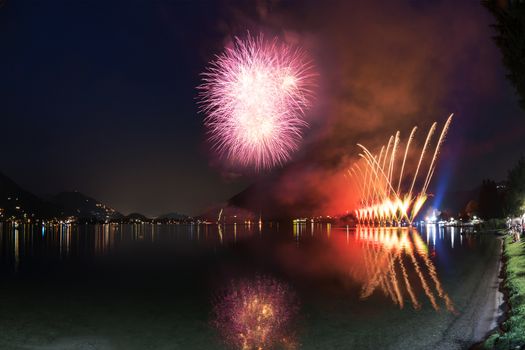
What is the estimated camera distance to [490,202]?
115312 millimetres

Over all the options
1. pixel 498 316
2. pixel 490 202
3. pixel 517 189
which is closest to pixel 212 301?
pixel 498 316

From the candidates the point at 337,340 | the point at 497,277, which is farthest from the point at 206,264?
the point at 337,340

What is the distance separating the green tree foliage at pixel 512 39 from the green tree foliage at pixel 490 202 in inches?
4279

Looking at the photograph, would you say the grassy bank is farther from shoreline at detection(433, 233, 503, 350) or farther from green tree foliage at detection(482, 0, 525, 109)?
green tree foliage at detection(482, 0, 525, 109)

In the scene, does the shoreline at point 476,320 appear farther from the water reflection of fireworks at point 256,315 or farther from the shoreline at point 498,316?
the water reflection of fireworks at point 256,315

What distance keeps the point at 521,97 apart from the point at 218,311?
16689mm

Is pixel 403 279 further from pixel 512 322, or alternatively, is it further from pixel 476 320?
pixel 512 322

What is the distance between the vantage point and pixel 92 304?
24.6 meters

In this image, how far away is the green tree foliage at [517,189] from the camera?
60.3 metres

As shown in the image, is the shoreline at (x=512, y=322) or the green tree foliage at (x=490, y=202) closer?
the shoreline at (x=512, y=322)

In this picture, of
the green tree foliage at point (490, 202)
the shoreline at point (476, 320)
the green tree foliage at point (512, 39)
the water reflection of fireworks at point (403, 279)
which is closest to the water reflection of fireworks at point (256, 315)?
the water reflection of fireworks at point (403, 279)

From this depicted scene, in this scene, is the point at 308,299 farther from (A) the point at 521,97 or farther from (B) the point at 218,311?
(A) the point at 521,97

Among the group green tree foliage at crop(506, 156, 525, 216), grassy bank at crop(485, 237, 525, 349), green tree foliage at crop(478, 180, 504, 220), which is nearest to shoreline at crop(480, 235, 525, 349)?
grassy bank at crop(485, 237, 525, 349)

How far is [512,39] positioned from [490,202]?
112 metres
